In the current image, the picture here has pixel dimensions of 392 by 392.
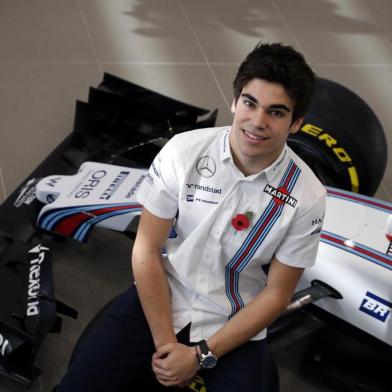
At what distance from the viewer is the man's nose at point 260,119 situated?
1479mm

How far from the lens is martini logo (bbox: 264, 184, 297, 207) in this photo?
1.57 metres

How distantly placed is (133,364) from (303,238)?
20.3 inches

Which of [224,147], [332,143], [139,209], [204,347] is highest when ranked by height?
[332,143]

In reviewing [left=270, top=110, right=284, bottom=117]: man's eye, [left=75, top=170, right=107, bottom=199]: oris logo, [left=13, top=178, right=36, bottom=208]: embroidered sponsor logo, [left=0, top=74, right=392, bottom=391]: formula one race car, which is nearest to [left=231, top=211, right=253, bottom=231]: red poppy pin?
[left=270, top=110, right=284, bottom=117]: man's eye

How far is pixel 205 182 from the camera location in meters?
1.60

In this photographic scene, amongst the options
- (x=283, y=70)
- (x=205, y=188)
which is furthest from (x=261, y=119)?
(x=205, y=188)

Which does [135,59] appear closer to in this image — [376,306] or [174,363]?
[376,306]

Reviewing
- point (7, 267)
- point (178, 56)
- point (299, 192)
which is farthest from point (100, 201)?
point (178, 56)

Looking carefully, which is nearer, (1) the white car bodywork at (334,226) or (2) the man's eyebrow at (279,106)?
(2) the man's eyebrow at (279,106)

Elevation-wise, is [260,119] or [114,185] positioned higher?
[260,119]

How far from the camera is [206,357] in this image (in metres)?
1.60

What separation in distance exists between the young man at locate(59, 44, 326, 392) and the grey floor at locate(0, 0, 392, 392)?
22.6 inches

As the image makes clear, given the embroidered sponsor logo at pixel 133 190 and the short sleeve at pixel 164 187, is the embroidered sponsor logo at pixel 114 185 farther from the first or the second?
the short sleeve at pixel 164 187

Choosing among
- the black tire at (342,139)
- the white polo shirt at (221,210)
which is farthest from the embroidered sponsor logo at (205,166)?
the black tire at (342,139)
